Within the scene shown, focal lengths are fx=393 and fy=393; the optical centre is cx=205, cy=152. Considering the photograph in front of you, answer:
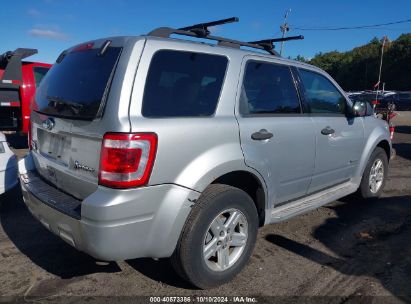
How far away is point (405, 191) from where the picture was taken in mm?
6121

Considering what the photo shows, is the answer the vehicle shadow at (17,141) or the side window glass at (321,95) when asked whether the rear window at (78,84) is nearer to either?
the side window glass at (321,95)

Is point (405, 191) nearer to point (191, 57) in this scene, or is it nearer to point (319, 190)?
point (319, 190)

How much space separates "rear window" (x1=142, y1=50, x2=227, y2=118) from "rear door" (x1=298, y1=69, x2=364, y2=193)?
1.32 meters

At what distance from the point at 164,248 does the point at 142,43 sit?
4.65 ft

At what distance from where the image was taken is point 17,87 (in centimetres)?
834

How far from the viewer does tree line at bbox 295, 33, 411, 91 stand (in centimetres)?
5047

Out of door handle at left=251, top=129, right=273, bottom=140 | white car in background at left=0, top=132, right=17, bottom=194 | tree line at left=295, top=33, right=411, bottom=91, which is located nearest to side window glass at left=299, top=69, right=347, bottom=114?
door handle at left=251, top=129, right=273, bottom=140

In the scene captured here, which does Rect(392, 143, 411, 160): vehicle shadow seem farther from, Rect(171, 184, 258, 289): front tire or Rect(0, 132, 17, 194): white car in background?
Rect(0, 132, 17, 194): white car in background

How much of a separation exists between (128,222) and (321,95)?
2689 millimetres

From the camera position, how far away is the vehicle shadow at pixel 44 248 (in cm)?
343

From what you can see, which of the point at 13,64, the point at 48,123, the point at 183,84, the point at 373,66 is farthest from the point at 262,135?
the point at 373,66

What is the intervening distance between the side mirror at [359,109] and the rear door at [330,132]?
69 millimetres

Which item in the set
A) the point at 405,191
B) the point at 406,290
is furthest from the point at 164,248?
the point at 405,191

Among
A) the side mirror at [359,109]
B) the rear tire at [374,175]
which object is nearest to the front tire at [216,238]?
the side mirror at [359,109]
